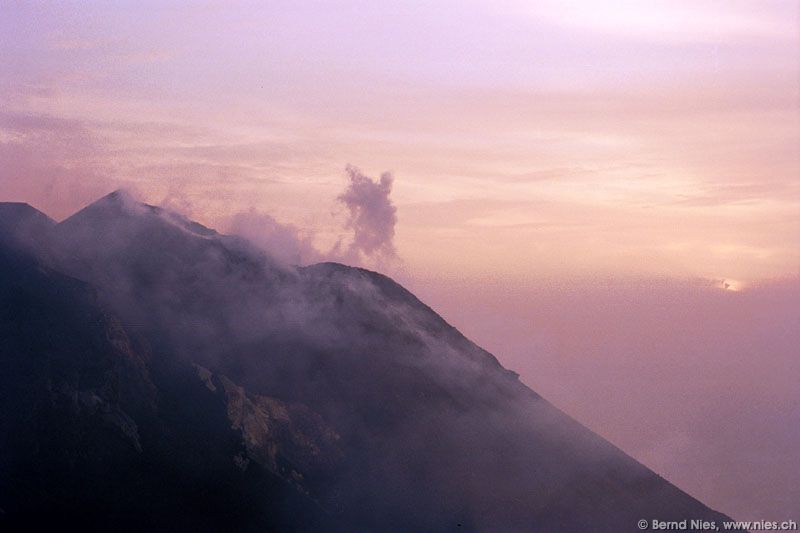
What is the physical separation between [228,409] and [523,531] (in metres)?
63.2

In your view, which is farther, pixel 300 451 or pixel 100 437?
pixel 300 451

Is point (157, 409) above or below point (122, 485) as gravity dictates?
above

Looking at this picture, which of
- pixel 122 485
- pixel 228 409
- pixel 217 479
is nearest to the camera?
pixel 122 485

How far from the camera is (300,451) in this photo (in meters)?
191

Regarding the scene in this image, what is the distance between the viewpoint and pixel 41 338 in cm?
17912

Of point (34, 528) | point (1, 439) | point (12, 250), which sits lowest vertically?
point (34, 528)

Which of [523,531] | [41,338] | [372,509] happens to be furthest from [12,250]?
[523,531]

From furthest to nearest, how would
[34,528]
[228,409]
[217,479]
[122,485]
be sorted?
1. [228,409]
2. [217,479]
3. [122,485]
4. [34,528]

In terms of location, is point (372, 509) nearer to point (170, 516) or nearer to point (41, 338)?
point (170, 516)

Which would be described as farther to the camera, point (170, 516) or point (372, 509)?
point (372, 509)

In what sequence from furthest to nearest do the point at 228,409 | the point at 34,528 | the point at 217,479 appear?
the point at 228,409, the point at 217,479, the point at 34,528

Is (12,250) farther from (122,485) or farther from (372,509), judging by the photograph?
(372,509)

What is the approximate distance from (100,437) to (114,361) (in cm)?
1822

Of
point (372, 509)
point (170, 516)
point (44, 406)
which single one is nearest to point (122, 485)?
point (170, 516)
